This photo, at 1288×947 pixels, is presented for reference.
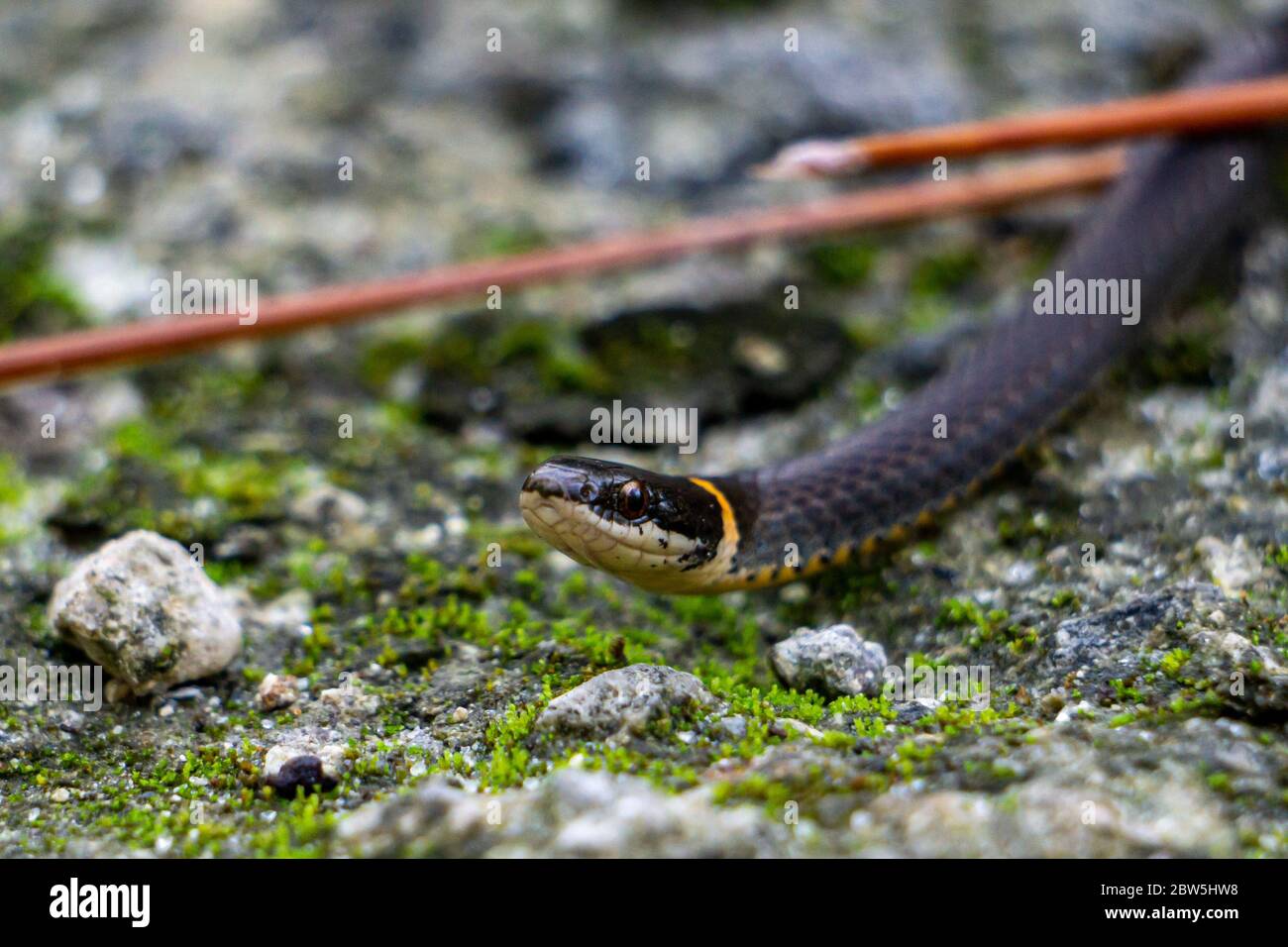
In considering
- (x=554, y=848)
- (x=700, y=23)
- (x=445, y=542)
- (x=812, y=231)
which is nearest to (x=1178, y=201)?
(x=812, y=231)

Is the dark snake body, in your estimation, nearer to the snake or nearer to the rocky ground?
the snake

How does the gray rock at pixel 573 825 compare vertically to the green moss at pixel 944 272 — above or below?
below

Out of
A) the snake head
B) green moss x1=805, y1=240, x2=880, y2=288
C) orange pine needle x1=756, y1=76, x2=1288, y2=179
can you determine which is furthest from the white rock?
green moss x1=805, y1=240, x2=880, y2=288

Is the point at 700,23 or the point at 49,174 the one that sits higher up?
the point at 700,23

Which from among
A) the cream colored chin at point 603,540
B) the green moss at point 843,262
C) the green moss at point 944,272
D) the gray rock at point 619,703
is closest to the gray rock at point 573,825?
the gray rock at point 619,703

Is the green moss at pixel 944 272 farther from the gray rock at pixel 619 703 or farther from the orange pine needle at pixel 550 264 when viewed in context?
the gray rock at pixel 619 703
